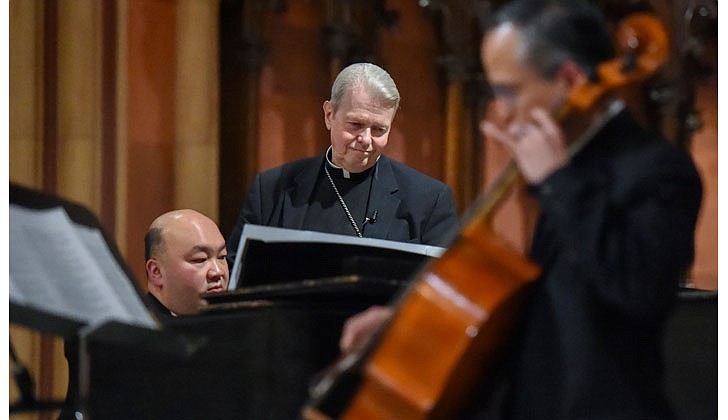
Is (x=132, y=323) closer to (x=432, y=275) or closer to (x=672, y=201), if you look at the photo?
(x=432, y=275)

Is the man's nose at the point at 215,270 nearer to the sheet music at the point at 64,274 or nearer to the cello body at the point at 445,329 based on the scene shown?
the sheet music at the point at 64,274

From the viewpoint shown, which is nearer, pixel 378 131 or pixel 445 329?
pixel 445 329

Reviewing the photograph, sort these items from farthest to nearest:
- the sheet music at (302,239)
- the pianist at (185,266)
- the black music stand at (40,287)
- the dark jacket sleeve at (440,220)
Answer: the pianist at (185,266) < the dark jacket sleeve at (440,220) < the sheet music at (302,239) < the black music stand at (40,287)

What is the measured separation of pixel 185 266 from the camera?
4414mm

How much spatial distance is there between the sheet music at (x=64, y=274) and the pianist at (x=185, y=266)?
1.53 metres

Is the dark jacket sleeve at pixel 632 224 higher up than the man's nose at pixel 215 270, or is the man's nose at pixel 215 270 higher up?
the dark jacket sleeve at pixel 632 224

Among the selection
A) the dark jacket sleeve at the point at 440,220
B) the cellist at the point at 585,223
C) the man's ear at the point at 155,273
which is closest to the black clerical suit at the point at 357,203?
the dark jacket sleeve at the point at 440,220

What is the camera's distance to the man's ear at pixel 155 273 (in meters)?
4.44

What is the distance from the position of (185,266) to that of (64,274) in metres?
1.67

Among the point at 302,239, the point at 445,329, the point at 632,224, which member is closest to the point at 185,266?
the point at 302,239

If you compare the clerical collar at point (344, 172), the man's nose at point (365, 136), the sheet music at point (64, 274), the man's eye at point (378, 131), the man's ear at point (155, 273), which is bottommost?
the man's ear at point (155, 273)

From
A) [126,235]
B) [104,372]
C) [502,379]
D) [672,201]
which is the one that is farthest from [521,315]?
[126,235]

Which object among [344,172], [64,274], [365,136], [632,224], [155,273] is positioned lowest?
[155,273]

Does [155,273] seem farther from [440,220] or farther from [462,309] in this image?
[462,309]
